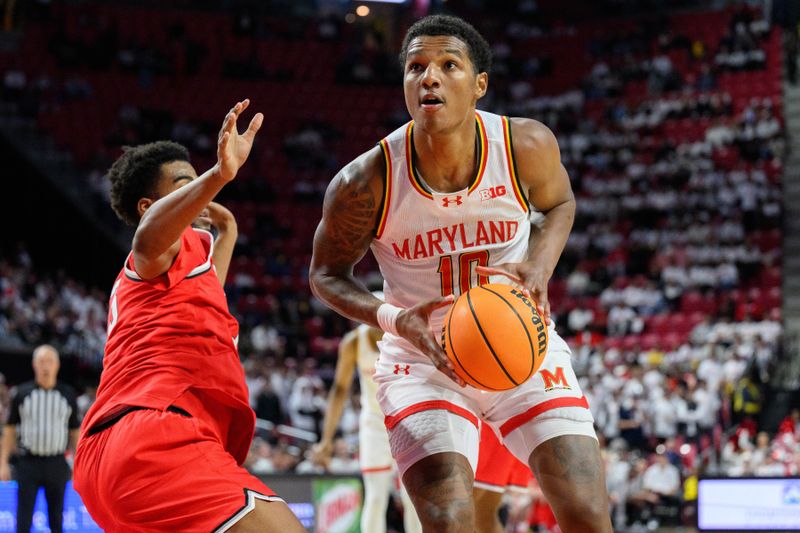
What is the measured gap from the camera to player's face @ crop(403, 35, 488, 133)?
13.0ft

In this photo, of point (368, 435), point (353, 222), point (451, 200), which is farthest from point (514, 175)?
point (368, 435)

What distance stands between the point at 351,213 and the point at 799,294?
59.2ft

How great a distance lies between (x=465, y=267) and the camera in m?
4.12

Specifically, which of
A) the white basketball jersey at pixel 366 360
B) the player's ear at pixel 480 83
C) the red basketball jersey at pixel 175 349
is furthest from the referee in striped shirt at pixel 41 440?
the player's ear at pixel 480 83

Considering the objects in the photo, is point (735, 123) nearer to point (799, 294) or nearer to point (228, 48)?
point (799, 294)

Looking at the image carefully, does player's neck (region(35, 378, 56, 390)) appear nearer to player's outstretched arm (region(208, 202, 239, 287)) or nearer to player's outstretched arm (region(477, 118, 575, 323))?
player's outstretched arm (region(208, 202, 239, 287))

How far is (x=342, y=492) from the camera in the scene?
379 inches

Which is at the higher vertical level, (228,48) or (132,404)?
(228,48)

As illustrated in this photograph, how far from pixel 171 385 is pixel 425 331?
90 cm

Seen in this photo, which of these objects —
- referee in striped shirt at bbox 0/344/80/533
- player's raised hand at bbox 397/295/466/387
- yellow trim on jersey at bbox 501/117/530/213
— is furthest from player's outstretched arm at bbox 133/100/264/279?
referee in striped shirt at bbox 0/344/80/533

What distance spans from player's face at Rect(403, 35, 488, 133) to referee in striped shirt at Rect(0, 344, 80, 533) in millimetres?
5709

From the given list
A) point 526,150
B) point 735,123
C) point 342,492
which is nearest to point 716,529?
point 342,492

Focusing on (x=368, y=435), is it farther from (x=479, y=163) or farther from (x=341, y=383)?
(x=479, y=163)

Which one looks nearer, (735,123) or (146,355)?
(146,355)
